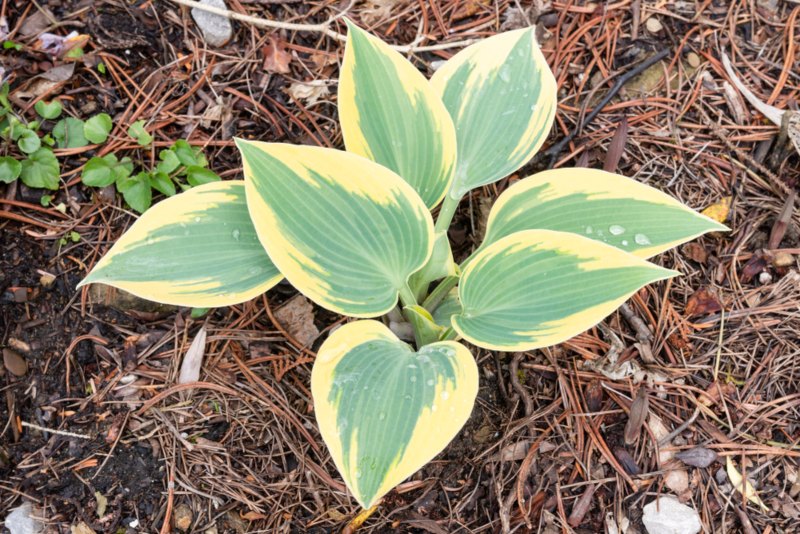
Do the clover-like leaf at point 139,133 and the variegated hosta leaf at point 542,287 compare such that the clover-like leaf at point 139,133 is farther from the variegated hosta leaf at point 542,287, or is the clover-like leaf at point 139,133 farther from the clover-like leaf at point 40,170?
the variegated hosta leaf at point 542,287

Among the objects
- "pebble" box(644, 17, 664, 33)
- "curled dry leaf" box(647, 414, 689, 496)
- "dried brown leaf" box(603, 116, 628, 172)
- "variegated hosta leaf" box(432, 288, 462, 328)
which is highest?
"pebble" box(644, 17, 664, 33)

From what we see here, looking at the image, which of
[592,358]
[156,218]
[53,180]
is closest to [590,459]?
[592,358]

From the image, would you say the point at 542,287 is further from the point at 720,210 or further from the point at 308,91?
the point at 308,91

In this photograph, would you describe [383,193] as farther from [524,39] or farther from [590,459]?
[590,459]

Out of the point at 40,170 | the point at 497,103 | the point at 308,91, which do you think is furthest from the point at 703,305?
the point at 40,170

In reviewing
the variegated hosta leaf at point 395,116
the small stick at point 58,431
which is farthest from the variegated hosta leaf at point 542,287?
the small stick at point 58,431

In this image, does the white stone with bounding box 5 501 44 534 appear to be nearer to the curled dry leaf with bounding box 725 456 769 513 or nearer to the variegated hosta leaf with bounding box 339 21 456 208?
the variegated hosta leaf with bounding box 339 21 456 208

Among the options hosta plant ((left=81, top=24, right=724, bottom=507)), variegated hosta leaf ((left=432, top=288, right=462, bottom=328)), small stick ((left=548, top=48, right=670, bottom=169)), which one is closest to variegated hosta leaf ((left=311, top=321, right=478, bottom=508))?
hosta plant ((left=81, top=24, right=724, bottom=507))
